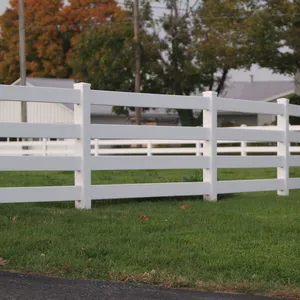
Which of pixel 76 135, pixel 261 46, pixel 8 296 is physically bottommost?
pixel 8 296

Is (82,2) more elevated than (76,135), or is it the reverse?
(82,2)

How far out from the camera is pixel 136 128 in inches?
335

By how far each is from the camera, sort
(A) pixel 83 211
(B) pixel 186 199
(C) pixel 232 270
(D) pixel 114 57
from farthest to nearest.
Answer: (D) pixel 114 57
(B) pixel 186 199
(A) pixel 83 211
(C) pixel 232 270

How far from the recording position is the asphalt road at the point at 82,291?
462cm

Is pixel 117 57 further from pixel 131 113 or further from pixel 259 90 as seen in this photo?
pixel 259 90

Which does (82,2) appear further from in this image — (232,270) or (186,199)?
(232,270)

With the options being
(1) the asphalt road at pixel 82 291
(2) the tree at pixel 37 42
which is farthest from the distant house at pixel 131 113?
(1) the asphalt road at pixel 82 291

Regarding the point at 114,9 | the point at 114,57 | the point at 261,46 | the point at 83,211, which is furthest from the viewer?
the point at 114,9

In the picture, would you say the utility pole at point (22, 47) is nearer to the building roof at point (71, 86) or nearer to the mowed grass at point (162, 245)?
the building roof at point (71, 86)

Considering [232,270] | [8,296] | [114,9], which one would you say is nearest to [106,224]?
[232,270]

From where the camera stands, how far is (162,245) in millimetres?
6078

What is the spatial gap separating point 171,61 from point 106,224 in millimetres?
32929

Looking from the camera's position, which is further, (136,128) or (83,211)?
(136,128)

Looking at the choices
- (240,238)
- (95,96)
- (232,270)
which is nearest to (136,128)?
(95,96)
